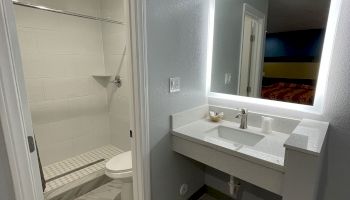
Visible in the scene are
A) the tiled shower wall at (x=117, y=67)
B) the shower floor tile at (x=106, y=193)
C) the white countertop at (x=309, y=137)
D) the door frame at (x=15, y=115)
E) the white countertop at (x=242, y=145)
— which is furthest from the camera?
A: the tiled shower wall at (x=117, y=67)

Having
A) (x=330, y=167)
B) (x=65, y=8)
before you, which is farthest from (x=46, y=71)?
(x=330, y=167)

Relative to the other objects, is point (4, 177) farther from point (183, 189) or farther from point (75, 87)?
point (75, 87)

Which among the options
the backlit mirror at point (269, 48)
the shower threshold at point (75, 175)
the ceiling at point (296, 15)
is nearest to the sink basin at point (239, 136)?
the backlit mirror at point (269, 48)

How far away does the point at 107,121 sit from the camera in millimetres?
2867

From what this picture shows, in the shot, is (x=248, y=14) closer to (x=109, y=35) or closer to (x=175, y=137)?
(x=175, y=137)

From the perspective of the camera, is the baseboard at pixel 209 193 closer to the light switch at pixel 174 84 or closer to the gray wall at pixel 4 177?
the light switch at pixel 174 84

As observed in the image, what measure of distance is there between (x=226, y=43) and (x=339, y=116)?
101 centimetres

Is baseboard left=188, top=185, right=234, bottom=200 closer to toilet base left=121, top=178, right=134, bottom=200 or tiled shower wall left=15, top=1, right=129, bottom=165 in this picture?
toilet base left=121, top=178, right=134, bottom=200

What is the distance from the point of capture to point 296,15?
143 centimetres

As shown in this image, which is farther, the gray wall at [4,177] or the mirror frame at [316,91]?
the mirror frame at [316,91]

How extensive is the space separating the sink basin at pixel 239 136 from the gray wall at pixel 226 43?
0.37 metres

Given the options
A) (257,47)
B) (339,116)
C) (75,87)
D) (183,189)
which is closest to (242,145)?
(339,116)

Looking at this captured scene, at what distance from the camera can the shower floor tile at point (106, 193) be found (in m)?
2.05

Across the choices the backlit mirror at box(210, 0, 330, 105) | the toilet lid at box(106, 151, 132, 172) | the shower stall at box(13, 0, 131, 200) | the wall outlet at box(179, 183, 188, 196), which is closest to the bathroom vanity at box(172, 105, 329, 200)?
the backlit mirror at box(210, 0, 330, 105)
